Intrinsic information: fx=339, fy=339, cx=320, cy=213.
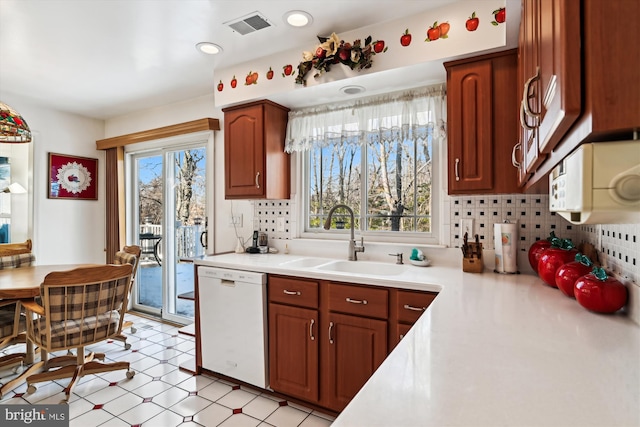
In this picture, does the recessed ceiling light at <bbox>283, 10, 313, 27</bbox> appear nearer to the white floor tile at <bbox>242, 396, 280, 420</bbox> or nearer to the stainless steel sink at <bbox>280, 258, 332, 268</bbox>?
the stainless steel sink at <bbox>280, 258, 332, 268</bbox>

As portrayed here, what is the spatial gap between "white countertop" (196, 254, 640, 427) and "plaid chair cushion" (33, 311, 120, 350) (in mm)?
2256

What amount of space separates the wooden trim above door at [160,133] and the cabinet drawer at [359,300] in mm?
2185

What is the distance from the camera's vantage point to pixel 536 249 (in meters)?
1.92

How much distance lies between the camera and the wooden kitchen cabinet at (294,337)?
2.11 m

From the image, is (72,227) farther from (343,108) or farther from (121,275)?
(343,108)

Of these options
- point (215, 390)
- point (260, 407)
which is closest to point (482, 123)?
point (260, 407)

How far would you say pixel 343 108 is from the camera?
265 cm

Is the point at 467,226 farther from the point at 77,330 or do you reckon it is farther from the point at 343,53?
the point at 77,330

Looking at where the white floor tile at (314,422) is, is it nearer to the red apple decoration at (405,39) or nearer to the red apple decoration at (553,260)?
the red apple decoration at (553,260)

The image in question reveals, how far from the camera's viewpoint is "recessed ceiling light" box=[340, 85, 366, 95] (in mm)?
2369

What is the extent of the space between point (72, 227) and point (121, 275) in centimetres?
226

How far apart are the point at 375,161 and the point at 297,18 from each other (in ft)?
3.84

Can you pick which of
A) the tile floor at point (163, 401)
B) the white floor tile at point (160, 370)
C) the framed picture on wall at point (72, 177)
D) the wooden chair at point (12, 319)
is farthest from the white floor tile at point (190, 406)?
the framed picture on wall at point (72, 177)

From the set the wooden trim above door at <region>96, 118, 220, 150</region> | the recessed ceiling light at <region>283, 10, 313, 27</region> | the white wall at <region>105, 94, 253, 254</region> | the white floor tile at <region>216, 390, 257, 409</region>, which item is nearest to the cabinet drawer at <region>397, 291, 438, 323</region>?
the white floor tile at <region>216, 390, 257, 409</region>
